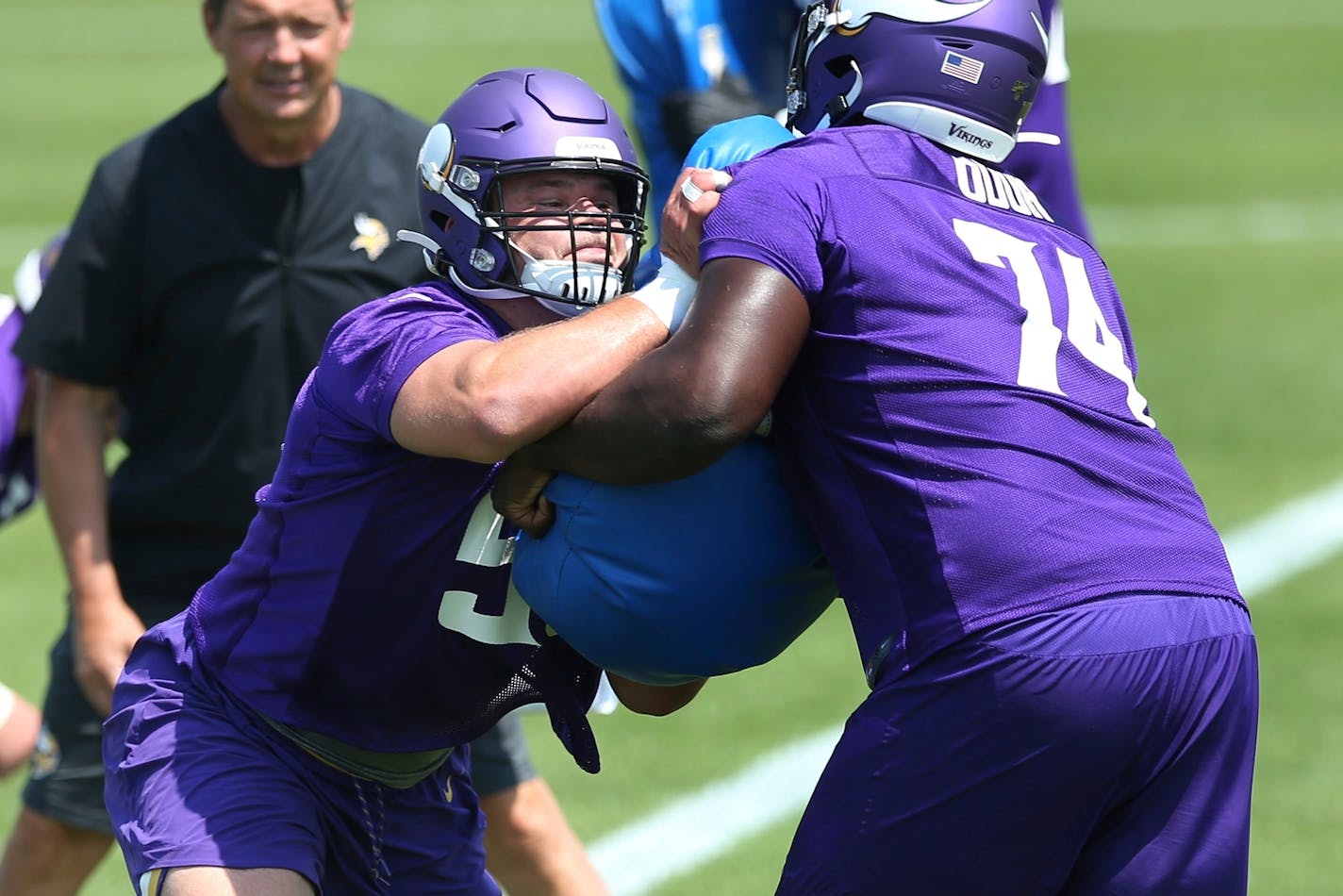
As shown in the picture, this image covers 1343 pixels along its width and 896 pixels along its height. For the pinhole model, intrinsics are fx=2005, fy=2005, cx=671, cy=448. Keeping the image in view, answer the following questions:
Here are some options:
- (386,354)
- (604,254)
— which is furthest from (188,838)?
(604,254)

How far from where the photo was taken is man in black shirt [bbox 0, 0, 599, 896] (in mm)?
5336

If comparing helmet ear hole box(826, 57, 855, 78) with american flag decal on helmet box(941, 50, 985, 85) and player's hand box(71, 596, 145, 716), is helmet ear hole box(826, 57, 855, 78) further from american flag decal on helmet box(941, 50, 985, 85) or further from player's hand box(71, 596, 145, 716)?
player's hand box(71, 596, 145, 716)

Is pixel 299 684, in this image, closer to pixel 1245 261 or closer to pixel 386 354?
pixel 386 354

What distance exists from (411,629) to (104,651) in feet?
5.61

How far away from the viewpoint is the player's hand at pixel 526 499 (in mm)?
3594

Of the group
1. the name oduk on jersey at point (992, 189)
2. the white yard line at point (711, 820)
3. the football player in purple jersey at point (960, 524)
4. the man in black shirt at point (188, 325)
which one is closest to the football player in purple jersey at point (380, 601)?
the football player in purple jersey at point (960, 524)

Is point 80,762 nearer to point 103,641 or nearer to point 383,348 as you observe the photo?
point 103,641

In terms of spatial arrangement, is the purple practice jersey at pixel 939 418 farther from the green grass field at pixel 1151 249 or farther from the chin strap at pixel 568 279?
the green grass field at pixel 1151 249

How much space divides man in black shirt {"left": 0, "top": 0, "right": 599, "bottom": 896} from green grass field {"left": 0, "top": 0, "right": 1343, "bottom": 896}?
3.40 ft

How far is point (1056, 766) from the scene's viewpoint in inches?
129

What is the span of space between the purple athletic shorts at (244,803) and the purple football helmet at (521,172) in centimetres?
100

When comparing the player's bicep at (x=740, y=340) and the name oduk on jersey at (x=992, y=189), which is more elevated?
the name oduk on jersey at (x=992, y=189)

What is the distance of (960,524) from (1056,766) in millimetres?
424

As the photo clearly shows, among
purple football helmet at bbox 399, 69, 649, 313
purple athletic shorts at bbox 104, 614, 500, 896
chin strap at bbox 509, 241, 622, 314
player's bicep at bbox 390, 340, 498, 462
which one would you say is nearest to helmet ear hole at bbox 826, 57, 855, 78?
purple football helmet at bbox 399, 69, 649, 313
